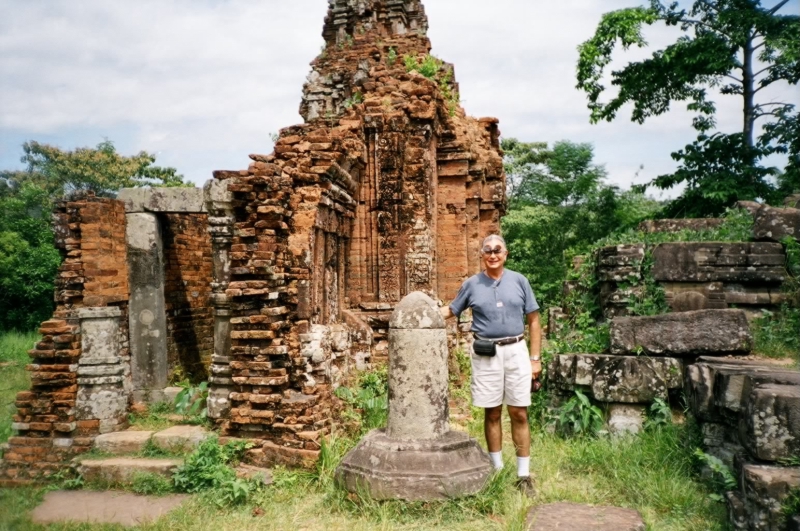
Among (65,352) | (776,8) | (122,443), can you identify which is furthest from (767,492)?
(776,8)

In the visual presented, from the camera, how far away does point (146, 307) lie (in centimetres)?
835

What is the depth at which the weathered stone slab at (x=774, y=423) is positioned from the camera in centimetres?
385

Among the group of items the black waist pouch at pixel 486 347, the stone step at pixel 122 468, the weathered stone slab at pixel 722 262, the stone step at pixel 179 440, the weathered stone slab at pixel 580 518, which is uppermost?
the weathered stone slab at pixel 722 262

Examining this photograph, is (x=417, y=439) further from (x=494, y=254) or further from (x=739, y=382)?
(x=739, y=382)

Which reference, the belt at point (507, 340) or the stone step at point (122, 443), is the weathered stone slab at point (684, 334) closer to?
the belt at point (507, 340)

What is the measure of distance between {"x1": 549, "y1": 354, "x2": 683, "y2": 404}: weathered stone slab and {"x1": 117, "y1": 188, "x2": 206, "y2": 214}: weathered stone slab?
5.59m

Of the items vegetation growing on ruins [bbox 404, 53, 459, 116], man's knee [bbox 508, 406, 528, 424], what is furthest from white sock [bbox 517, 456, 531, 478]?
vegetation growing on ruins [bbox 404, 53, 459, 116]

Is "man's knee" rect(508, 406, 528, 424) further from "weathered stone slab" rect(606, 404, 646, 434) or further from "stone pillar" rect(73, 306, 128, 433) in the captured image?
"stone pillar" rect(73, 306, 128, 433)

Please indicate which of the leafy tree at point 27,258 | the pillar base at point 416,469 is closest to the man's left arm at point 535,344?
the pillar base at point 416,469

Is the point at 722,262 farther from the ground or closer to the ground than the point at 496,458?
farther from the ground

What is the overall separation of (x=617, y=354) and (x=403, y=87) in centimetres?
529

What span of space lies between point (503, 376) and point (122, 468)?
4.15m

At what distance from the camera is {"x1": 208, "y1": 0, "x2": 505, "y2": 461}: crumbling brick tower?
6.02 metres

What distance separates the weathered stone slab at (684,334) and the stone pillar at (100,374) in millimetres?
5958
